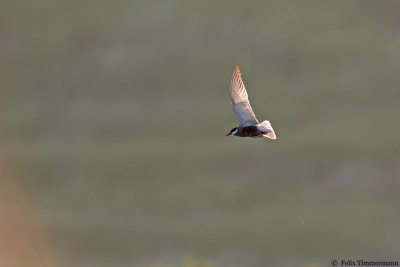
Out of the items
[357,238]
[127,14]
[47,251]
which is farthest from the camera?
[127,14]

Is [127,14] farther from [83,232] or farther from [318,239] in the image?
[318,239]

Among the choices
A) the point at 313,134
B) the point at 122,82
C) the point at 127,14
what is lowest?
the point at 313,134

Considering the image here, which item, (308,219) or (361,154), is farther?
(361,154)

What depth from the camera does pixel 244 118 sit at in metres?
12.6

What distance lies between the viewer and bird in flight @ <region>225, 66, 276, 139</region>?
1245 centimetres

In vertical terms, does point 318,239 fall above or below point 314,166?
below

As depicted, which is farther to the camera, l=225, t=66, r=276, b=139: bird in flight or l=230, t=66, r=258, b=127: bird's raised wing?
l=230, t=66, r=258, b=127: bird's raised wing

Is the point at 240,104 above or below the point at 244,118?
above

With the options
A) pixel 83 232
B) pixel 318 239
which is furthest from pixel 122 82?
pixel 318 239

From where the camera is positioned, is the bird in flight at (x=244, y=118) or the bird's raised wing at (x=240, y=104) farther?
the bird's raised wing at (x=240, y=104)

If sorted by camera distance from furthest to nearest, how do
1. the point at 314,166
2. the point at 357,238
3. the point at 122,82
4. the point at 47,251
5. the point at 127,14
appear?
the point at 127,14 → the point at 122,82 → the point at 314,166 → the point at 47,251 → the point at 357,238

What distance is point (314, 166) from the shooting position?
21172 millimetres

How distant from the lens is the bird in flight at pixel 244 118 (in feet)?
40.8

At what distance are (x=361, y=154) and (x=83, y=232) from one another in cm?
541
